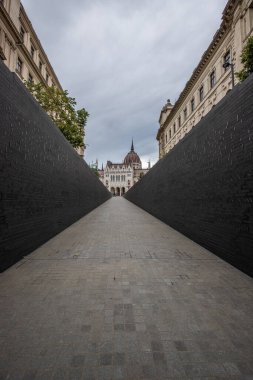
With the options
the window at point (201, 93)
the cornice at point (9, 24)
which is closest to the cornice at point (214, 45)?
the window at point (201, 93)

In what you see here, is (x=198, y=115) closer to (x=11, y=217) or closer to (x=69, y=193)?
(x=69, y=193)

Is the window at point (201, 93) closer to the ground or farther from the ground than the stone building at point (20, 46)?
closer to the ground

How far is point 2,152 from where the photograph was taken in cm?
399

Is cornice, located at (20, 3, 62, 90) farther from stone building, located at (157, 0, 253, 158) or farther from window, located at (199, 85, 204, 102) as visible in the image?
window, located at (199, 85, 204, 102)

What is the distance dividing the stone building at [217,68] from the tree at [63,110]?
1265 centimetres

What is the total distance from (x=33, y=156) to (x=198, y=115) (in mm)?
28774

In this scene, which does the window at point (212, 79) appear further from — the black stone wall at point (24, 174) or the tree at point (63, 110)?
the black stone wall at point (24, 174)

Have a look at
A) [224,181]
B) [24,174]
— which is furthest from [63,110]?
[224,181]

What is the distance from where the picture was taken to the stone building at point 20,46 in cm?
2167

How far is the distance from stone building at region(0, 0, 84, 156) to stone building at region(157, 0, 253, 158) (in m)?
22.5

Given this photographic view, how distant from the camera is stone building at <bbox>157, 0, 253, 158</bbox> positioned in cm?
1975

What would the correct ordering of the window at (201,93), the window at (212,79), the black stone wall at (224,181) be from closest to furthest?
the black stone wall at (224,181) < the window at (212,79) < the window at (201,93)

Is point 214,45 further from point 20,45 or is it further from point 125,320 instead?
point 125,320

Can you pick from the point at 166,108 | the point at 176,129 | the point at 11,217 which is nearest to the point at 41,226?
the point at 11,217
